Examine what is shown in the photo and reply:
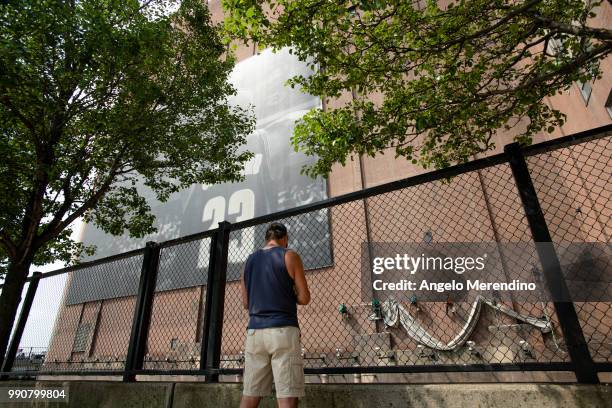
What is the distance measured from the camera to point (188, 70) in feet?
29.0

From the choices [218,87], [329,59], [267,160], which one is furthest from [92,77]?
[267,160]

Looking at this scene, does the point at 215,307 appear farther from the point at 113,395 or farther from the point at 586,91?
the point at 586,91

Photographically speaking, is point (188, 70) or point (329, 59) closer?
point (329, 59)

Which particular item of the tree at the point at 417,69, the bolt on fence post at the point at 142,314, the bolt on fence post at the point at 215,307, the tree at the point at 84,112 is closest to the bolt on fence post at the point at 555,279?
the tree at the point at 417,69

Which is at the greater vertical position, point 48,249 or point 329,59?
point 329,59

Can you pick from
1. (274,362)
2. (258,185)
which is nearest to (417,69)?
(274,362)

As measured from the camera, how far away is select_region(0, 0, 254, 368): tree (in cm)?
573

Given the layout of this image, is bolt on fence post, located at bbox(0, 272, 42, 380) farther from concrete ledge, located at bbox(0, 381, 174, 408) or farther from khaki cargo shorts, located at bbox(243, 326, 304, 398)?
khaki cargo shorts, located at bbox(243, 326, 304, 398)

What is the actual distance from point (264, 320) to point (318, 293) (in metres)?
10.9

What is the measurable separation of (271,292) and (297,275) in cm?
24

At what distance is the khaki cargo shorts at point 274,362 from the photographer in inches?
94.4

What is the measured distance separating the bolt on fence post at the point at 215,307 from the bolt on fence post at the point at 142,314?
1.03 m

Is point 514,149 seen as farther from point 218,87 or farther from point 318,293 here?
point 318,293

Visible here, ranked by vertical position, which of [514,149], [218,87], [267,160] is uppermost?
[267,160]
